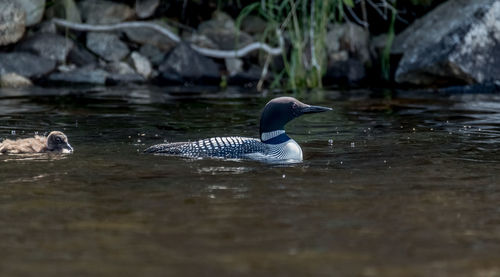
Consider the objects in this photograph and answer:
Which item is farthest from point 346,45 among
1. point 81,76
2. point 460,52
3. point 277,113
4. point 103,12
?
point 277,113

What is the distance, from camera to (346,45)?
626 inches

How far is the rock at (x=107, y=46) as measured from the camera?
50.9 ft

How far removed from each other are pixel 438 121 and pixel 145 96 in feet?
15.7

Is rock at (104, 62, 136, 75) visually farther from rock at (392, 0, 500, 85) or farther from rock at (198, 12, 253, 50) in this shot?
rock at (392, 0, 500, 85)

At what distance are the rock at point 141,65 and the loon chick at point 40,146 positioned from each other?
7371mm

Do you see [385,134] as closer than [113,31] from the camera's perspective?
Yes

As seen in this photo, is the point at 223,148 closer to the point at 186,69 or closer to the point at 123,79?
the point at 123,79

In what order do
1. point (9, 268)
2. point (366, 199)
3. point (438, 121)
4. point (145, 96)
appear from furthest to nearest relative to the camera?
point (145, 96) → point (438, 121) → point (366, 199) → point (9, 268)

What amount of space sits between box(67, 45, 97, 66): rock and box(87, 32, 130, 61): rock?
20 centimetres

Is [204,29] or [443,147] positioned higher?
[204,29]

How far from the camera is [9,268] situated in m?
4.35

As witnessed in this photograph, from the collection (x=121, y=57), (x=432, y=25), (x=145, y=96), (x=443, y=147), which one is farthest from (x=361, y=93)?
(x=443, y=147)

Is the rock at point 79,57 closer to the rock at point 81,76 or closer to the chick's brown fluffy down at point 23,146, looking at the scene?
the rock at point 81,76

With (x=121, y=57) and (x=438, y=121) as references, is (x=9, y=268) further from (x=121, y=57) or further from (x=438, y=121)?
(x=121, y=57)
